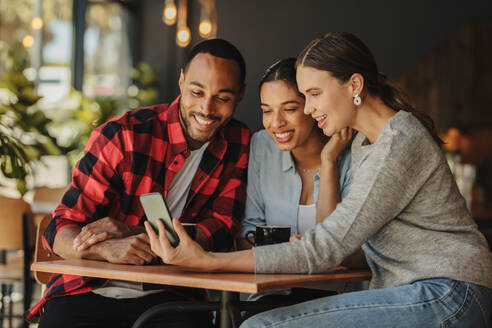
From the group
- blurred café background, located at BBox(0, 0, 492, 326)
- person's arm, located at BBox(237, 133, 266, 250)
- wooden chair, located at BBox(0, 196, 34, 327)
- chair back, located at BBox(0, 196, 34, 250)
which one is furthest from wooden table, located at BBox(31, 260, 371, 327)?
blurred café background, located at BBox(0, 0, 492, 326)

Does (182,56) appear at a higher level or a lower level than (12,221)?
higher

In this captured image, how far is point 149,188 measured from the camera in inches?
81.8

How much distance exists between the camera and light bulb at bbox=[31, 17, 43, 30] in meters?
5.57

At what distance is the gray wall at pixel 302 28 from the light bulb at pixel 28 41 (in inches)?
110

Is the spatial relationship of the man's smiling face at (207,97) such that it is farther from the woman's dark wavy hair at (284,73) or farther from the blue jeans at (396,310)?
the blue jeans at (396,310)

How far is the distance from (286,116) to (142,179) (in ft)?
1.89

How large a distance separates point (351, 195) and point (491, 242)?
277 centimetres

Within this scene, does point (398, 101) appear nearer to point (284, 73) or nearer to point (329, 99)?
point (329, 99)

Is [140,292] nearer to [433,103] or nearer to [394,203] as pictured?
[394,203]

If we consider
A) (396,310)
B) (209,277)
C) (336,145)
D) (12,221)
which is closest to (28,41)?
(12,221)

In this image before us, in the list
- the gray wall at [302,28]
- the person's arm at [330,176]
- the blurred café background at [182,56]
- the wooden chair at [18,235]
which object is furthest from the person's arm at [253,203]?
the gray wall at [302,28]

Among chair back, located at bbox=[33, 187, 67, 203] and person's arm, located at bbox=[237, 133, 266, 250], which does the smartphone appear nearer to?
person's arm, located at bbox=[237, 133, 266, 250]

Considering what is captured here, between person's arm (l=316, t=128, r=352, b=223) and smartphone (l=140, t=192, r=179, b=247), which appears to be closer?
smartphone (l=140, t=192, r=179, b=247)

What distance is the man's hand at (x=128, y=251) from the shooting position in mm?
1660
